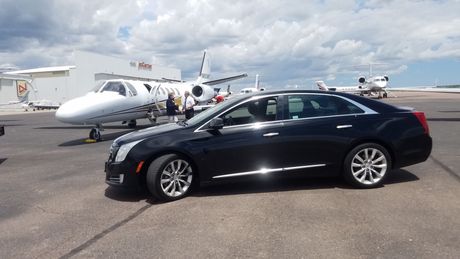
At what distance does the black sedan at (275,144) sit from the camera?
619cm

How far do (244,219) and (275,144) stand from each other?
5.05 ft

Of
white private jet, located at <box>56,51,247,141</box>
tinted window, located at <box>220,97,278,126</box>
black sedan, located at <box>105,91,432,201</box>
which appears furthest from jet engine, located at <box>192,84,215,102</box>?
tinted window, located at <box>220,97,278,126</box>

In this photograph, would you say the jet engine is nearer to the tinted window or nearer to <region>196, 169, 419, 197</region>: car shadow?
<region>196, 169, 419, 197</region>: car shadow

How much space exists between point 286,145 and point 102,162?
519 cm

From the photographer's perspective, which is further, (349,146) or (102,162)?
(102,162)

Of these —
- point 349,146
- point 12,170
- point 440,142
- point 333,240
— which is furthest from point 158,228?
point 440,142

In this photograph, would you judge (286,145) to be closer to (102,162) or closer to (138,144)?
(138,144)

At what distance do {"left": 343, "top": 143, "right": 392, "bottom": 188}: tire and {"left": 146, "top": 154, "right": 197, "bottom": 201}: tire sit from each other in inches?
94.6

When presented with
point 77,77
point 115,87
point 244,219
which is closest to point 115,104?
point 115,87

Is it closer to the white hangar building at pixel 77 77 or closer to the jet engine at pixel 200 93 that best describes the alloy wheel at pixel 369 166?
the jet engine at pixel 200 93

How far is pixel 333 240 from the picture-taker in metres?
4.39

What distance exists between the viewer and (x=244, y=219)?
519cm

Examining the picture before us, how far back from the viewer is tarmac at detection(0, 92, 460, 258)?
4.25m

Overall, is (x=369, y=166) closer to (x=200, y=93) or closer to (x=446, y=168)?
(x=446, y=168)
